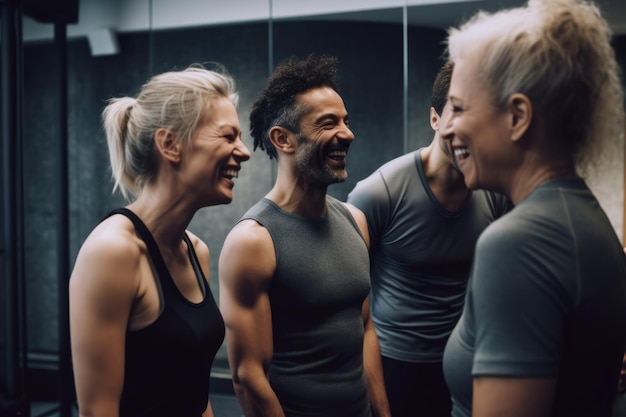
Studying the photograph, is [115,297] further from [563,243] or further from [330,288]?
[563,243]

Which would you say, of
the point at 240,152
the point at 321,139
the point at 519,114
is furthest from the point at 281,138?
the point at 519,114

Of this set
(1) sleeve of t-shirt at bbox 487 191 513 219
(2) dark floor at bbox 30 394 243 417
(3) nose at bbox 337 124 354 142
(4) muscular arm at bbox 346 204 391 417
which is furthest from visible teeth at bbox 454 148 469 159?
(2) dark floor at bbox 30 394 243 417

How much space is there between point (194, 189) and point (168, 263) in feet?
0.58

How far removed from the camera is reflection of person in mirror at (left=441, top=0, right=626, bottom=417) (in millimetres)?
848

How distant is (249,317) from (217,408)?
2.54 m

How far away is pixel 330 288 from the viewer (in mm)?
1660

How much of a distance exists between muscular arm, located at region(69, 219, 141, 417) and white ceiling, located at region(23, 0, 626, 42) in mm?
2930

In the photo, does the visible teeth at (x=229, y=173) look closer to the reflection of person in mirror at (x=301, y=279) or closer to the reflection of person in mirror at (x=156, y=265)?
the reflection of person in mirror at (x=156, y=265)

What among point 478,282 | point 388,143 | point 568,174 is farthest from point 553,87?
point 388,143

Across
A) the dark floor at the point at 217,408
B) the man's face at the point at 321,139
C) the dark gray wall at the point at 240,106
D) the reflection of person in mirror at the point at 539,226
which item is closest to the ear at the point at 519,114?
the reflection of person in mirror at the point at 539,226

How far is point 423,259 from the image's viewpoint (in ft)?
6.35

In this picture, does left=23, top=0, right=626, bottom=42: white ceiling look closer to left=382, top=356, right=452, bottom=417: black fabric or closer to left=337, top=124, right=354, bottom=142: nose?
left=337, top=124, right=354, bottom=142: nose

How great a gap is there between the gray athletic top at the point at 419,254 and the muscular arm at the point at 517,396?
1077 millimetres

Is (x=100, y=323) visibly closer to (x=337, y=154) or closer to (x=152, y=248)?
(x=152, y=248)
